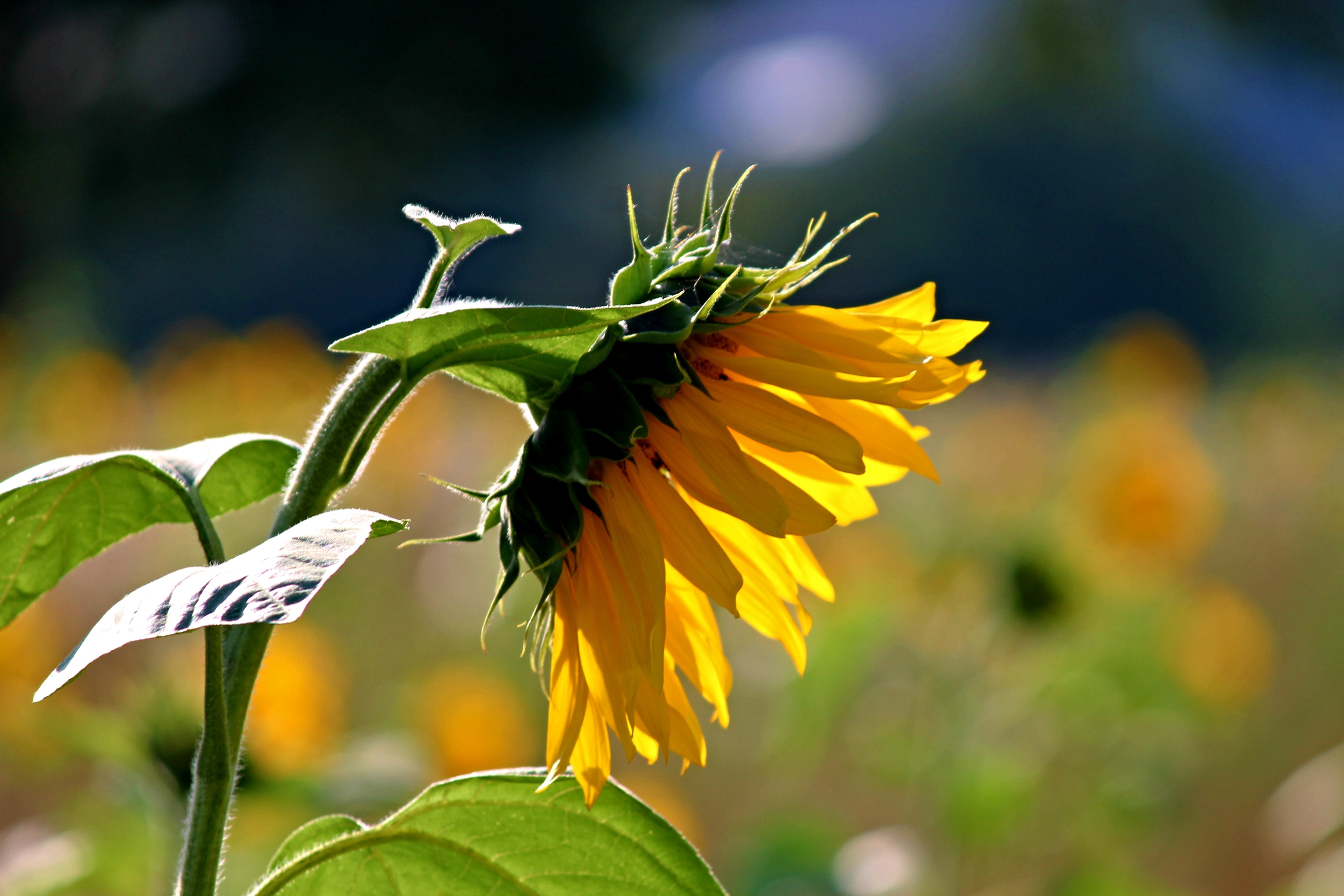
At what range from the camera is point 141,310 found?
8.39 m

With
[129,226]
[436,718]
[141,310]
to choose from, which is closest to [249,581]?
[436,718]

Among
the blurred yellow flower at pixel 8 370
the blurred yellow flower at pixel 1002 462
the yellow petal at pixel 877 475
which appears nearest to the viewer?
the yellow petal at pixel 877 475

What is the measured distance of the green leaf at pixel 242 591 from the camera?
0.31 metres

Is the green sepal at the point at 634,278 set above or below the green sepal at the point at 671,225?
below

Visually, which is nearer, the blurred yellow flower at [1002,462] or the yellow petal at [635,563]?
the yellow petal at [635,563]

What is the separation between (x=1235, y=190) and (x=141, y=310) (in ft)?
25.4

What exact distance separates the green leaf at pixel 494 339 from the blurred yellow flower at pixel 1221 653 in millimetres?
1777

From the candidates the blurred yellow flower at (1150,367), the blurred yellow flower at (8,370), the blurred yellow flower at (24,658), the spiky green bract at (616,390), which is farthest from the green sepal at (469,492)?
the blurred yellow flower at (8,370)

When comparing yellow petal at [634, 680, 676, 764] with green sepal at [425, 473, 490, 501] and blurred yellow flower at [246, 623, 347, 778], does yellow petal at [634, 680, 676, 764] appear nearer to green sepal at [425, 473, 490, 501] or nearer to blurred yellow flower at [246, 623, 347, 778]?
green sepal at [425, 473, 490, 501]

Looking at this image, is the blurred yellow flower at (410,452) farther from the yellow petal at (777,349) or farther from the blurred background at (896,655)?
the yellow petal at (777,349)

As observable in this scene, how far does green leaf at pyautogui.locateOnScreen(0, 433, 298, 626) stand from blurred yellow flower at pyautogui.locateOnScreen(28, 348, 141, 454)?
7.59 feet

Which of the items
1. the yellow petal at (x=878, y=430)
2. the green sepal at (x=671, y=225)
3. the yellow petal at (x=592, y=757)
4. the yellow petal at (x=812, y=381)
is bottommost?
the yellow petal at (x=592, y=757)

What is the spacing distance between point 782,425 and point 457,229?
148mm

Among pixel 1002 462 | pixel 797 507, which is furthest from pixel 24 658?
pixel 1002 462
